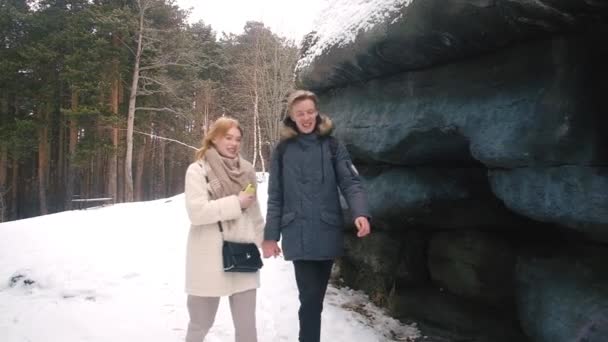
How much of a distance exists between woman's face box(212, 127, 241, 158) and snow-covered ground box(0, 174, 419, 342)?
5.26 feet

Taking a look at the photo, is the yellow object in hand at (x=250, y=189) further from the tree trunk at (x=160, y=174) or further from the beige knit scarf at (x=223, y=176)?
the tree trunk at (x=160, y=174)

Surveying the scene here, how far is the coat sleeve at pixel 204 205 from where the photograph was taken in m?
2.46

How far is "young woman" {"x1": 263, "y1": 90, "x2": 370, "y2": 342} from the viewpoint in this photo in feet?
8.59

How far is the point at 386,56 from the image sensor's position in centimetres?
338

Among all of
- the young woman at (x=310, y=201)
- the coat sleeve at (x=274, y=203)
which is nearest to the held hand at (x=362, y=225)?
the young woman at (x=310, y=201)

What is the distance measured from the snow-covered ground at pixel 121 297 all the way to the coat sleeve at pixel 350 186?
141 cm

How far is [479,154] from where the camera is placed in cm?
266

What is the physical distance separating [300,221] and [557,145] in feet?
5.13

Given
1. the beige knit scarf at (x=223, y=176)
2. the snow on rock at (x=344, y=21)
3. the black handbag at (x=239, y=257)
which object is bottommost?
the black handbag at (x=239, y=257)

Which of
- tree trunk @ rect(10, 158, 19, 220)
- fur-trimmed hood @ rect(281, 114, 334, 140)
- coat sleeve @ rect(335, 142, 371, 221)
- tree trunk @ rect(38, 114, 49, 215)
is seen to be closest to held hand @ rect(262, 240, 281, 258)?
coat sleeve @ rect(335, 142, 371, 221)

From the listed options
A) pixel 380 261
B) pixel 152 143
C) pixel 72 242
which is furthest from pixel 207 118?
pixel 380 261

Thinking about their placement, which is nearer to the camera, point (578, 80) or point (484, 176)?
point (578, 80)

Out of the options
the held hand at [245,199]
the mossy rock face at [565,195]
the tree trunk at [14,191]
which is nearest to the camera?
the mossy rock face at [565,195]

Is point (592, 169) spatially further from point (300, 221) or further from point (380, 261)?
point (380, 261)
